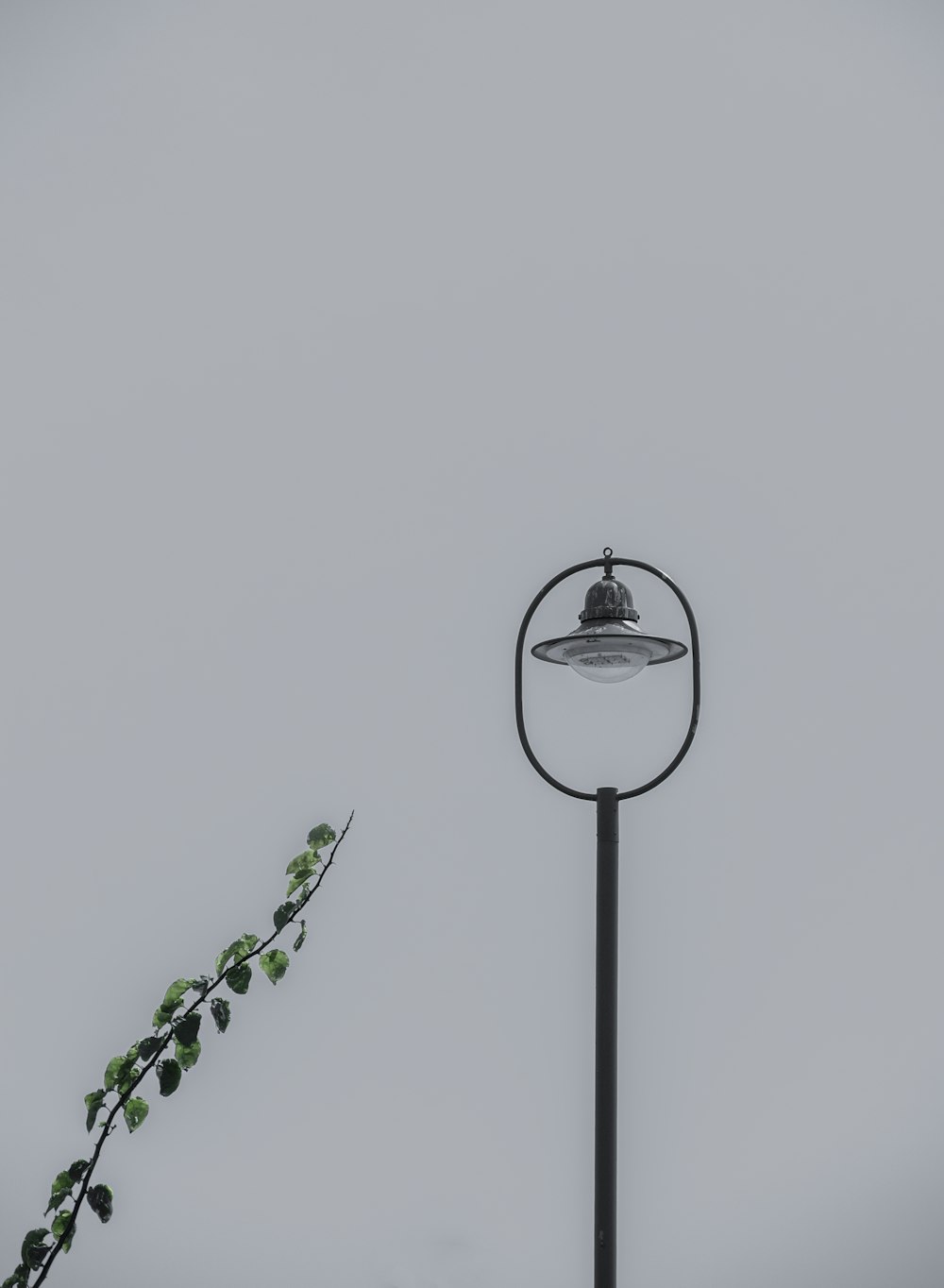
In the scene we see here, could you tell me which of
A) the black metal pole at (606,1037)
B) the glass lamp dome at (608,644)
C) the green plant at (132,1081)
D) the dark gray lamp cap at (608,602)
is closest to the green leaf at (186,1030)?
the green plant at (132,1081)

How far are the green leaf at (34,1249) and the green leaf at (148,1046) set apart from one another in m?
0.37

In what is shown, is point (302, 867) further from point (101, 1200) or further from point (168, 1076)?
point (101, 1200)

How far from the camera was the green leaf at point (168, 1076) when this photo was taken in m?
2.21

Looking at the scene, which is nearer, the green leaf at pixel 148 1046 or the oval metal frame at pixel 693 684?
the green leaf at pixel 148 1046

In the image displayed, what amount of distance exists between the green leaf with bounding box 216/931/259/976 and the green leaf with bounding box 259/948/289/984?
2.5 inches

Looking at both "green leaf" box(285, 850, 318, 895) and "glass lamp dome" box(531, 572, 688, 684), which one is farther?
"glass lamp dome" box(531, 572, 688, 684)

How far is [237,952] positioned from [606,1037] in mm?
1075

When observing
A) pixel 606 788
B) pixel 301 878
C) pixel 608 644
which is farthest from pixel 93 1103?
pixel 608 644

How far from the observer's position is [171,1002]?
2275mm

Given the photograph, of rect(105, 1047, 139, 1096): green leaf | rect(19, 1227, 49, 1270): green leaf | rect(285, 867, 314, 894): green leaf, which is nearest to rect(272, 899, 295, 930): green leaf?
rect(285, 867, 314, 894): green leaf

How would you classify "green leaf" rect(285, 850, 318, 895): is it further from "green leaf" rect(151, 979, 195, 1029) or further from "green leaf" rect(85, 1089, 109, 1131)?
"green leaf" rect(85, 1089, 109, 1131)

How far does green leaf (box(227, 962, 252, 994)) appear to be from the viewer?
231 cm

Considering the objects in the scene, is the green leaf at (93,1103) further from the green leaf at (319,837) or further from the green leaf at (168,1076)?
the green leaf at (319,837)

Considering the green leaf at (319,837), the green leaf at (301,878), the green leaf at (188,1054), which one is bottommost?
the green leaf at (188,1054)
